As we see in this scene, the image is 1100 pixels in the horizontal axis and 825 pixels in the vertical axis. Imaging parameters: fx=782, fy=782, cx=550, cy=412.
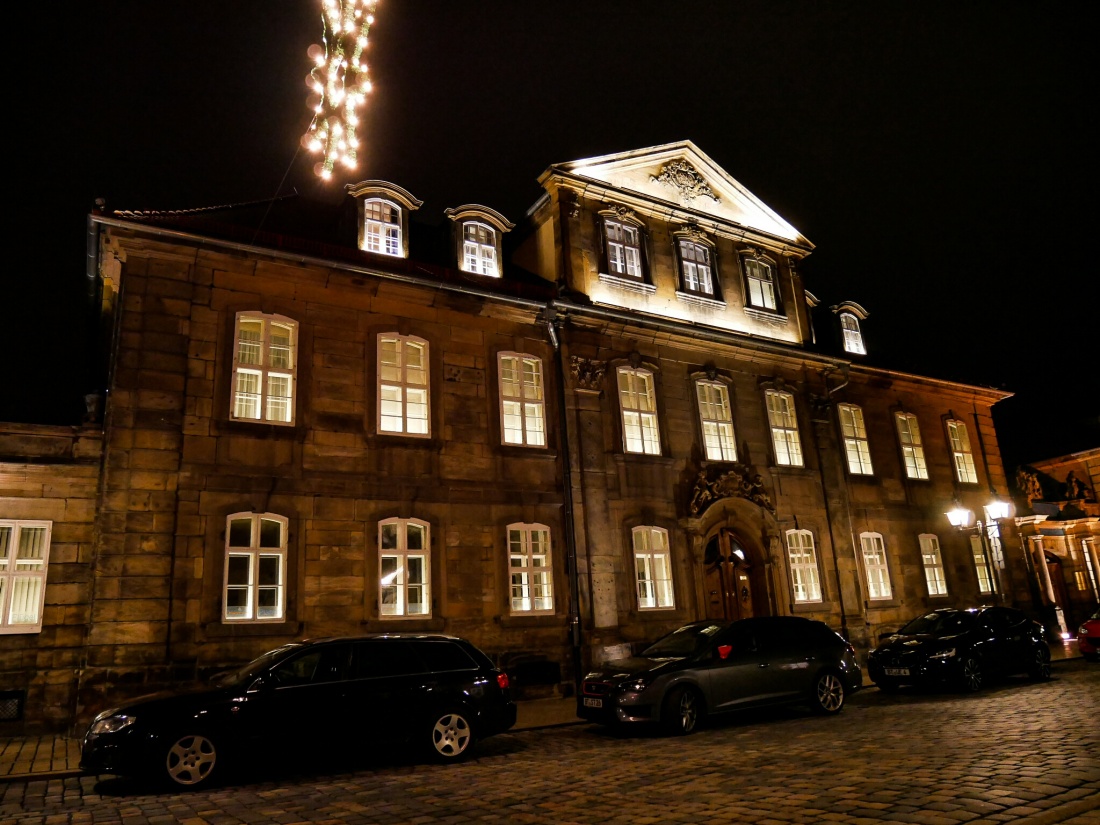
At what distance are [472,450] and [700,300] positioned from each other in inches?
354

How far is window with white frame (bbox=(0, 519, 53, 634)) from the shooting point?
1348 centimetres

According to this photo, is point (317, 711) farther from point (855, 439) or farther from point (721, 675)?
point (855, 439)

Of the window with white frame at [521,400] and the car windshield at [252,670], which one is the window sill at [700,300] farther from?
the car windshield at [252,670]

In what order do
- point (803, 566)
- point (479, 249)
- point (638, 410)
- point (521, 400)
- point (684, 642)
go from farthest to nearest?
1. point (803, 566)
2. point (638, 410)
3. point (479, 249)
4. point (521, 400)
5. point (684, 642)

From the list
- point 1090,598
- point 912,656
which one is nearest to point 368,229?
point 912,656

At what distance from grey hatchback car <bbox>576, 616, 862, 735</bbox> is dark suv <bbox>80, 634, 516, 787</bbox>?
204 centimetres

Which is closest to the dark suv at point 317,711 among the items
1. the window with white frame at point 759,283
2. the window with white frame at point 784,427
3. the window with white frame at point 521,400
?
the window with white frame at point 521,400

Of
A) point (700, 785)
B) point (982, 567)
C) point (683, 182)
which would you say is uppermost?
point (683, 182)

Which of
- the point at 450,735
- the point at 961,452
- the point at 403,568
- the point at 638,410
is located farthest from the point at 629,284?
the point at 961,452

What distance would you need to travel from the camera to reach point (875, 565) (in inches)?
944

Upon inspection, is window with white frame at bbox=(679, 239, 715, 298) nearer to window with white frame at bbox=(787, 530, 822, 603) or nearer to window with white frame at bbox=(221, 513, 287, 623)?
window with white frame at bbox=(787, 530, 822, 603)

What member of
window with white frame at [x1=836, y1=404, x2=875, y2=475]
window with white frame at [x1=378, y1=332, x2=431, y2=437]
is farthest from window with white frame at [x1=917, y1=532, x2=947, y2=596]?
window with white frame at [x1=378, y1=332, x2=431, y2=437]

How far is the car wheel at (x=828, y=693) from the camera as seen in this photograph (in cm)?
1340

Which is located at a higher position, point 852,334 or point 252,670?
point 852,334
